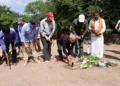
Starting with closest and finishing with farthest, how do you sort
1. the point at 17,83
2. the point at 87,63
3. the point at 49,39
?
the point at 17,83
the point at 87,63
the point at 49,39

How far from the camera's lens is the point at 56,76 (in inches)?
339

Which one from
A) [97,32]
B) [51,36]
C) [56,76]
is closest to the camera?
[56,76]

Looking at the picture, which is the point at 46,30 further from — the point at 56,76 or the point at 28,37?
the point at 56,76

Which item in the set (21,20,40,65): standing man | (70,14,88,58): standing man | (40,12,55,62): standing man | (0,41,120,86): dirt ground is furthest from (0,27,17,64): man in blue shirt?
(70,14,88,58): standing man

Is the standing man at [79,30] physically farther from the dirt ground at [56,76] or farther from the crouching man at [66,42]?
the dirt ground at [56,76]

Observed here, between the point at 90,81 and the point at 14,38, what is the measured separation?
11.1 feet

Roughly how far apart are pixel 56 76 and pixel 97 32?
9.43 ft

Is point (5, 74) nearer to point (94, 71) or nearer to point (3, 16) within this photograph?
point (94, 71)

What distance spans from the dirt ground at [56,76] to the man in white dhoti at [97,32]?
1.50m

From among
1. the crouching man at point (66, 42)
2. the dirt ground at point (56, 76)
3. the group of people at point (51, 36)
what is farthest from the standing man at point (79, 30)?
the dirt ground at point (56, 76)

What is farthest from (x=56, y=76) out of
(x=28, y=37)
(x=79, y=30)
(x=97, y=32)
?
(x=97, y=32)

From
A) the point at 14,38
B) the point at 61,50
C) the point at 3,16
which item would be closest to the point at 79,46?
the point at 61,50

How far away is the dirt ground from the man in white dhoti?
4.91 ft

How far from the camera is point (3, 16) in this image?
32.8m
